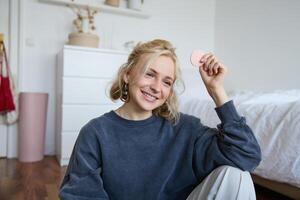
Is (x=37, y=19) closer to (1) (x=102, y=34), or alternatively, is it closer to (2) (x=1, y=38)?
(2) (x=1, y=38)

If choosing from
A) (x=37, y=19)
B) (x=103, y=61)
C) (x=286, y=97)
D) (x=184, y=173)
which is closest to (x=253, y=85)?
(x=286, y=97)

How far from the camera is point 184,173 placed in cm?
92

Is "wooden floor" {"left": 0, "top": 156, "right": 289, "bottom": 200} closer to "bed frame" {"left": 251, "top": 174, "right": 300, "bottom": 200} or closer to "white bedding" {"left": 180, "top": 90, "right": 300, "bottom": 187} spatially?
"bed frame" {"left": 251, "top": 174, "right": 300, "bottom": 200}

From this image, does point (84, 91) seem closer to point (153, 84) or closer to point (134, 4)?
point (134, 4)

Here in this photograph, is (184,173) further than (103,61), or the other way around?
(103,61)

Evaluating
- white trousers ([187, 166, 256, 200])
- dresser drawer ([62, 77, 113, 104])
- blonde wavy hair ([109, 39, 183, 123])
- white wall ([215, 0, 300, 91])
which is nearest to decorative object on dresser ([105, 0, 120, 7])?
dresser drawer ([62, 77, 113, 104])

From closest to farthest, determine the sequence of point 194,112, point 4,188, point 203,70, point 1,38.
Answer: point 203,70
point 4,188
point 194,112
point 1,38

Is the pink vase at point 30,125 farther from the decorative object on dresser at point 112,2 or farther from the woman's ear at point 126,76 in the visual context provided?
the woman's ear at point 126,76

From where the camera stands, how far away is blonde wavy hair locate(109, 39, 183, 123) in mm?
984

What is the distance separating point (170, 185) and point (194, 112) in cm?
126

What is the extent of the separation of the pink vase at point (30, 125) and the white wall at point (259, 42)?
211 centimetres

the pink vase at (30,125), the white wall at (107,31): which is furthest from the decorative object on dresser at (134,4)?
the pink vase at (30,125)

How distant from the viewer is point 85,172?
0.86 metres

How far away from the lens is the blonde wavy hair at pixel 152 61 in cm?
98
